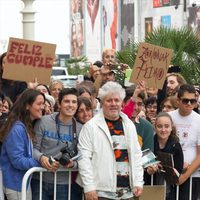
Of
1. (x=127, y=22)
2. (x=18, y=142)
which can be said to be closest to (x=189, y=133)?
(x=18, y=142)

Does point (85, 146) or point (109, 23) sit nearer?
point (85, 146)

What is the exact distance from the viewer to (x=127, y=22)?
57250 millimetres

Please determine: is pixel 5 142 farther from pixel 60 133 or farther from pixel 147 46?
pixel 147 46

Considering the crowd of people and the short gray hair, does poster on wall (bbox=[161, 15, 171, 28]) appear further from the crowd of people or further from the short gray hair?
the short gray hair

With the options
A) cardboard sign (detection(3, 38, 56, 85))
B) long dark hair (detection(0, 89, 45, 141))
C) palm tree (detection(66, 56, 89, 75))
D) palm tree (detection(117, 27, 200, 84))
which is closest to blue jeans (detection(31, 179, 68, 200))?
long dark hair (detection(0, 89, 45, 141))

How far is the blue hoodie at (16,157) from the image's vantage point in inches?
334

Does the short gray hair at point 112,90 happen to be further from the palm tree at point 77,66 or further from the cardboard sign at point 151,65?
the palm tree at point 77,66

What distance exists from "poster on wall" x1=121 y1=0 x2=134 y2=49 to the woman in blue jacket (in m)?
47.0

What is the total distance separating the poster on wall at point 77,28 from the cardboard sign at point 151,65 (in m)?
62.3

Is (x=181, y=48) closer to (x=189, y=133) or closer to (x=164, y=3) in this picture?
(x=189, y=133)

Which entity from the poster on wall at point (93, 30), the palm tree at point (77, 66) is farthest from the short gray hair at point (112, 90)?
the poster on wall at point (93, 30)

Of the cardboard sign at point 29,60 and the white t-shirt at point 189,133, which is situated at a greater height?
the cardboard sign at point 29,60

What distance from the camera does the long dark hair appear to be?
8641mm

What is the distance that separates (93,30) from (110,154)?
60681 mm
